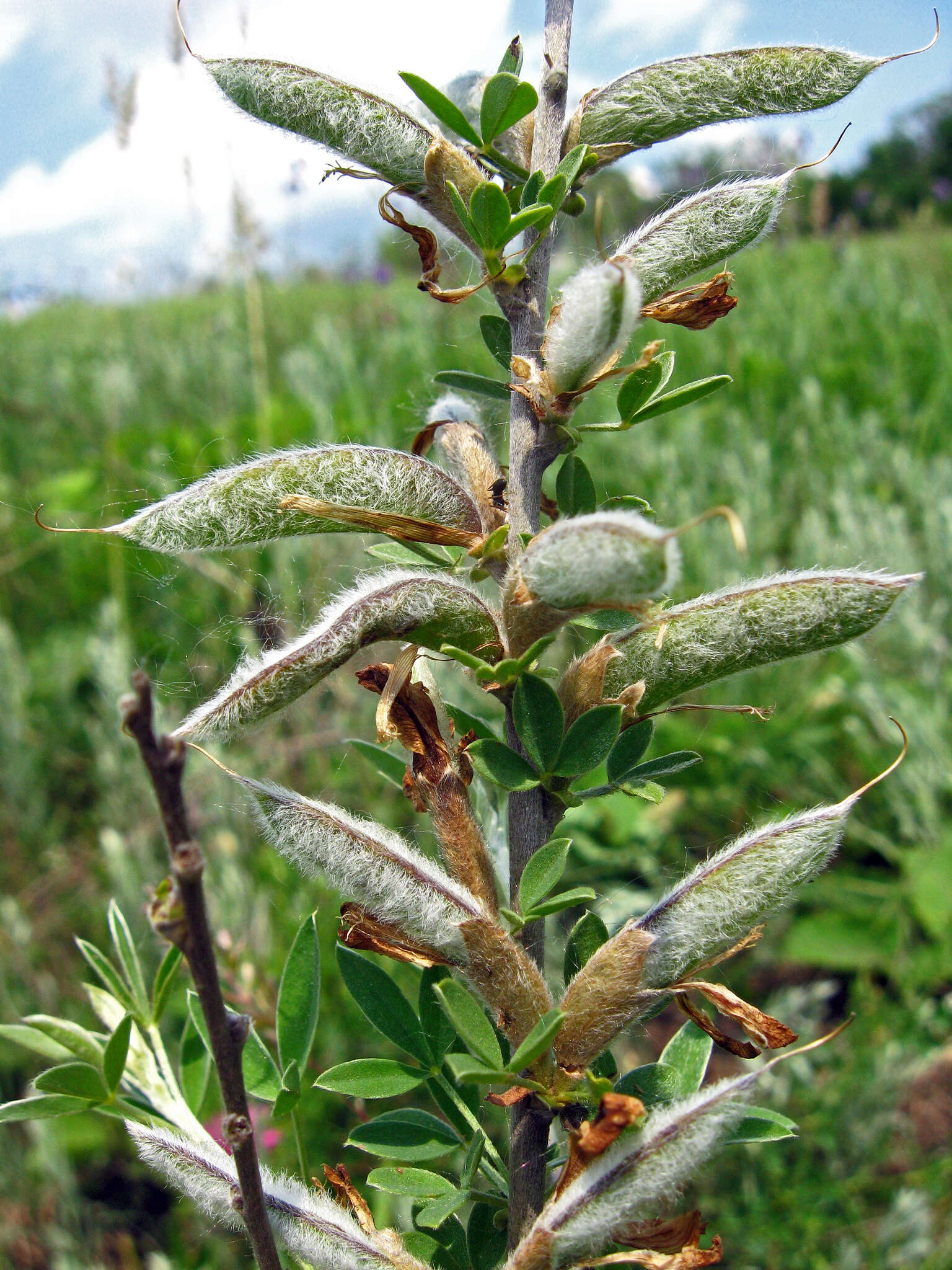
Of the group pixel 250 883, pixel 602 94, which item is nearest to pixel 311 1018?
pixel 602 94

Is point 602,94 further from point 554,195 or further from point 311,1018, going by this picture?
point 311,1018

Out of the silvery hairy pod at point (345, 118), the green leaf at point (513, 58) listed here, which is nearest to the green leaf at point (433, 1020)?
the silvery hairy pod at point (345, 118)

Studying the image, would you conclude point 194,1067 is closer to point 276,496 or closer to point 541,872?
point 541,872

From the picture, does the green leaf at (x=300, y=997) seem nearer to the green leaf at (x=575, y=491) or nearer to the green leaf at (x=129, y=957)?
the green leaf at (x=129, y=957)

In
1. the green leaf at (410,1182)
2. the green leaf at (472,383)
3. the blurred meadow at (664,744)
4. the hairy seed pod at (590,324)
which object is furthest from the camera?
the blurred meadow at (664,744)

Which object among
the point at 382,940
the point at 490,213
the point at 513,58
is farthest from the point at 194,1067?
the point at 513,58

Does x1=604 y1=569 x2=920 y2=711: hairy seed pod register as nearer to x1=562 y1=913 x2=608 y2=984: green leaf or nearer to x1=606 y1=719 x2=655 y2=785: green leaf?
x1=606 y1=719 x2=655 y2=785: green leaf

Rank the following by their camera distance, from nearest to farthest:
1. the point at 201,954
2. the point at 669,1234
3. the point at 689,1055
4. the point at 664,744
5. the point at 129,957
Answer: the point at 201,954
the point at 669,1234
the point at 689,1055
the point at 129,957
the point at 664,744
